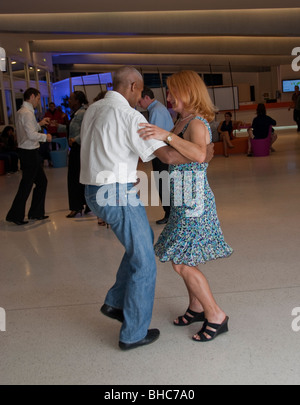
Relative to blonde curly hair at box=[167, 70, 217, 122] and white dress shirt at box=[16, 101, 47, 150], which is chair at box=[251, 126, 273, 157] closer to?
white dress shirt at box=[16, 101, 47, 150]

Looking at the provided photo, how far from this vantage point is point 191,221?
2646 mm

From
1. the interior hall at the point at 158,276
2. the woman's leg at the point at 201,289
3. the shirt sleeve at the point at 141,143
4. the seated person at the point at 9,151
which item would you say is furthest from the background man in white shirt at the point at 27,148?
the seated person at the point at 9,151

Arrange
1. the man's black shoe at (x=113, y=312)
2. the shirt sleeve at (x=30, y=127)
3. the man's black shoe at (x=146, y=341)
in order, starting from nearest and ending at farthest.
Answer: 1. the man's black shoe at (x=146, y=341)
2. the man's black shoe at (x=113, y=312)
3. the shirt sleeve at (x=30, y=127)

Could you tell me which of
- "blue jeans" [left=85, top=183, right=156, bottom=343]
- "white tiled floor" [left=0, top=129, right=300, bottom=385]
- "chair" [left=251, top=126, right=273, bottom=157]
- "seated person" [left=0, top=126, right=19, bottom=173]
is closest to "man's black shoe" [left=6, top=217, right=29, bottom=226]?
"white tiled floor" [left=0, top=129, right=300, bottom=385]

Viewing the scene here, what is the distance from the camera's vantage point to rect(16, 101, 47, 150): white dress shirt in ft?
19.7

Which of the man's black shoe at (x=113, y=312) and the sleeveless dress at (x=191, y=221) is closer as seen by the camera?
the sleeveless dress at (x=191, y=221)

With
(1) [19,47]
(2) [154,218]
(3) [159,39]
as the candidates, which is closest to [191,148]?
(2) [154,218]

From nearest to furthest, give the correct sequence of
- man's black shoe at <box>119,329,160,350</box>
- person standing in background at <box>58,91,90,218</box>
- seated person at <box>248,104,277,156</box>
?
man's black shoe at <box>119,329,160,350</box>
person standing in background at <box>58,91,90,218</box>
seated person at <box>248,104,277,156</box>

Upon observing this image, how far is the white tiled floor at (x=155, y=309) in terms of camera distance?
241 cm

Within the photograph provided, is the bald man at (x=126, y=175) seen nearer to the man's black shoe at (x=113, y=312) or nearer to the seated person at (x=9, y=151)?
the man's black shoe at (x=113, y=312)

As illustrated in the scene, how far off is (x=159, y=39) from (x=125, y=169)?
59.8ft

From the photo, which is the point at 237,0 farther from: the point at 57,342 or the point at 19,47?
the point at 57,342

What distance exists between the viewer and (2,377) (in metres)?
2.43

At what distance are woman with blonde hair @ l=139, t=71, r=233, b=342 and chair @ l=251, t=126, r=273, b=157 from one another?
9350 mm
